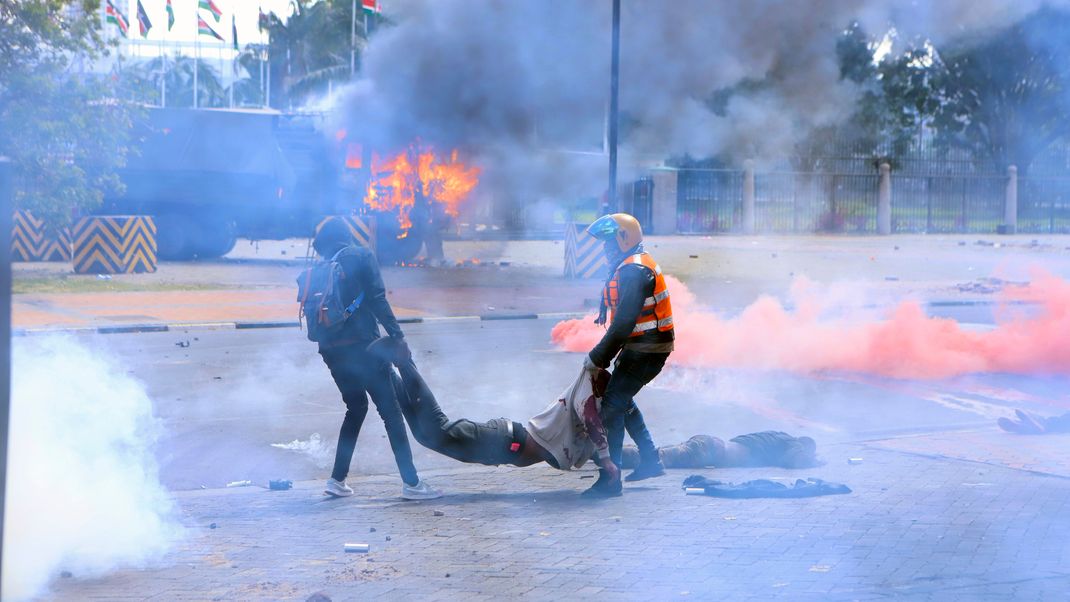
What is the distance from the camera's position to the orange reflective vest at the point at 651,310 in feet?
21.2

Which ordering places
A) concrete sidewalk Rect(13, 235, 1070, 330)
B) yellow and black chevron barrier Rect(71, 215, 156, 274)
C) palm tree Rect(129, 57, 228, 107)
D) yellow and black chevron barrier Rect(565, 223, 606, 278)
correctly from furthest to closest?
palm tree Rect(129, 57, 228, 107) → yellow and black chevron barrier Rect(565, 223, 606, 278) → yellow and black chevron barrier Rect(71, 215, 156, 274) → concrete sidewalk Rect(13, 235, 1070, 330)

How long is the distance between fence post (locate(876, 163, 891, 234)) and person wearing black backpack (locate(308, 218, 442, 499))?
3131 cm

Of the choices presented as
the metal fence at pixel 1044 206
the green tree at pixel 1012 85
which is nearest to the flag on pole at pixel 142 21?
the metal fence at pixel 1044 206

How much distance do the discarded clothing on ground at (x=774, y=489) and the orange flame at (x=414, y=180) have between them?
660 inches

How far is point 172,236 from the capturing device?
24656 millimetres

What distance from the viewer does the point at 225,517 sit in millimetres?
6086

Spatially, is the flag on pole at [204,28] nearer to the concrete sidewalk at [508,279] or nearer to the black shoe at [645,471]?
the concrete sidewalk at [508,279]

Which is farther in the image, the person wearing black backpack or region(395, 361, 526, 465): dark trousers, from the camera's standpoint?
region(395, 361, 526, 465): dark trousers

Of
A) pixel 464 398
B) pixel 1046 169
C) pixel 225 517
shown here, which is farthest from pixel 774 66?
pixel 225 517

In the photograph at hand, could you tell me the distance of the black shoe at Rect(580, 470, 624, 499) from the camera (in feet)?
20.9

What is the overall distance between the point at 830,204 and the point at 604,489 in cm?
3050

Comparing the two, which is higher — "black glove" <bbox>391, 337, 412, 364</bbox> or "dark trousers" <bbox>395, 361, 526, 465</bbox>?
"black glove" <bbox>391, 337, 412, 364</bbox>

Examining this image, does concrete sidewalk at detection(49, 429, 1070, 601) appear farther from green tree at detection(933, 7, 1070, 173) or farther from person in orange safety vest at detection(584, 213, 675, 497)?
green tree at detection(933, 7, 1070, 173)

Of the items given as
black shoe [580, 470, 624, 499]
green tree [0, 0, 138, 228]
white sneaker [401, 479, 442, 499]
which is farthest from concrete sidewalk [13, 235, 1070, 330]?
black shoe [580, 470, 624, 499]
